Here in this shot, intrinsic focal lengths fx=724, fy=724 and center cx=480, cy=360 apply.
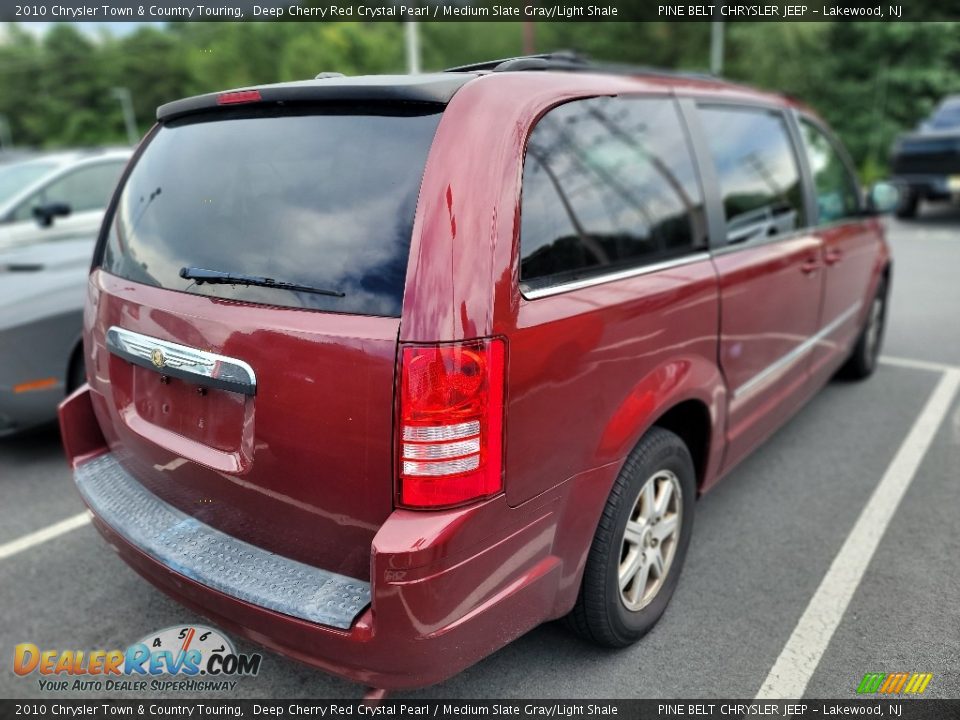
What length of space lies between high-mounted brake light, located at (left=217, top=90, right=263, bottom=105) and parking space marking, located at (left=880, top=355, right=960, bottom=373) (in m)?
5.16

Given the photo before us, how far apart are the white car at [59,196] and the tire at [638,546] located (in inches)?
192

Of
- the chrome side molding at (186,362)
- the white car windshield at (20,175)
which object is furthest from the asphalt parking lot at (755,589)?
the white car windshield at (20,175)

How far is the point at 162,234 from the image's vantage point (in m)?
2.23

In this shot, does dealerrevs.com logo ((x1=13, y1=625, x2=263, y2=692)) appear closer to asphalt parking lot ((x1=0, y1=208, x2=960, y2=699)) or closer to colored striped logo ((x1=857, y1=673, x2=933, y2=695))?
asphalt parking lot ((x1=0, y1=208, x2=960, y2=699))

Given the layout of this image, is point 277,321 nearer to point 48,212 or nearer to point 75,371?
point 75,371

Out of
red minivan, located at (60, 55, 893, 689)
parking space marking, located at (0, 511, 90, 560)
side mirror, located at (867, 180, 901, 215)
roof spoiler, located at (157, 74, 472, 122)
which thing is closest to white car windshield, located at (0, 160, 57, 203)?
parking space marking, located at (0, 511, 90, 560)

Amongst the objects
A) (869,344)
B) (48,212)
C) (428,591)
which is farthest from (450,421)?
(48,212)

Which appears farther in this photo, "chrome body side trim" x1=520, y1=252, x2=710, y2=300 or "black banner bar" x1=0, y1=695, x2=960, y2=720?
"black banner bar" x1=0, y1=695, x2=960, y2=720

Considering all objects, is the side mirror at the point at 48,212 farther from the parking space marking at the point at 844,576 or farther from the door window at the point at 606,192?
the parking space marking at the point at 844,576

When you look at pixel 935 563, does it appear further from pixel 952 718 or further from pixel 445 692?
pixel 445 692

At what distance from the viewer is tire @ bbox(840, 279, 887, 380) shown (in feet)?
16.1

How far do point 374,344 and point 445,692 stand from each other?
1272 millimetres

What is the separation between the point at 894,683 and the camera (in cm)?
229

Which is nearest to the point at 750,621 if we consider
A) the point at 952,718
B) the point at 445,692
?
the point at 952,718
